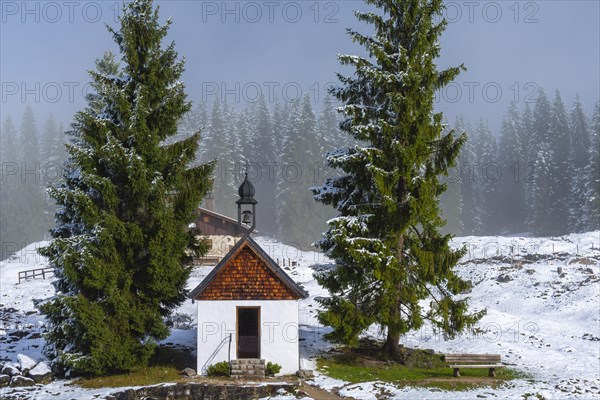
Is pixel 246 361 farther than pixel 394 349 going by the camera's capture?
No

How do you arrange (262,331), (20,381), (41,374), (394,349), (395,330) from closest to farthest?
(20,381) → (41,374) → (262,331) → (395,330) → (394,349)

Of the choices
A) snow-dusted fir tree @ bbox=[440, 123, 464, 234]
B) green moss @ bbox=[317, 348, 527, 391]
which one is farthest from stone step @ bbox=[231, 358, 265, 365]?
snow-dusted fir tree @ bbox=[440, 123, 464, 234]

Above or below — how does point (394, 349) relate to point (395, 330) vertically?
below

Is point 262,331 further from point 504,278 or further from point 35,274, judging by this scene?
point 35,274

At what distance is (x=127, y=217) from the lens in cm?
2142

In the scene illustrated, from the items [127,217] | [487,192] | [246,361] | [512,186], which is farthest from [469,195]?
[127,217]

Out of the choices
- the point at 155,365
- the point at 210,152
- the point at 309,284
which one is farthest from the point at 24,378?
the point at 210,152

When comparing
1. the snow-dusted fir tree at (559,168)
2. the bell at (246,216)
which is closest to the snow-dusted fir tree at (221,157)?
the snow-dusted fir tree at (559,168)

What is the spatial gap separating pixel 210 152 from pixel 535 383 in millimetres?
67842

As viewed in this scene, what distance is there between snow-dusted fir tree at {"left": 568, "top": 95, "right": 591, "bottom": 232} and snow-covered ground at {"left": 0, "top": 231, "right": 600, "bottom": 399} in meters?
17.1

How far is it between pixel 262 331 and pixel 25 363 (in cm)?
891

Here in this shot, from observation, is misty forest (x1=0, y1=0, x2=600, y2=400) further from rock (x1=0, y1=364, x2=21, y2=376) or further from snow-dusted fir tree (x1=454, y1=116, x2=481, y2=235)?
snow-dusted fir tree (x1=454, y1=116, x2=481, y2=235)

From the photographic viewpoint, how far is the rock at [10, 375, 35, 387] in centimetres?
1938

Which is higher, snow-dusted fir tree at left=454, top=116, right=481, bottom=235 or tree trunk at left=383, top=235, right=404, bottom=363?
snow-dusted fir tree at left=454, top=116, right=481, bottom=235
